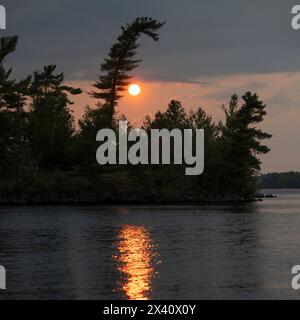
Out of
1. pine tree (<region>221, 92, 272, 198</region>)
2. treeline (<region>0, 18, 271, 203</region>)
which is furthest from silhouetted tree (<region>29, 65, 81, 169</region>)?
pine tree (<region>221, 92, 272, 198</region>)

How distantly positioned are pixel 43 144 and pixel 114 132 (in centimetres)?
1596

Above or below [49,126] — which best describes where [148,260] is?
below

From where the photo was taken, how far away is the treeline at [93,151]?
129 meters

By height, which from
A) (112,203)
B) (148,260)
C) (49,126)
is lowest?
(148,260)

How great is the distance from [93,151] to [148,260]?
95492mm

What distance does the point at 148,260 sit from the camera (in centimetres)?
4138

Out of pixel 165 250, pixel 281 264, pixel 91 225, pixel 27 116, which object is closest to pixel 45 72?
pixel 27 116

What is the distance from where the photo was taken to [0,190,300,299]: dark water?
30.3 m

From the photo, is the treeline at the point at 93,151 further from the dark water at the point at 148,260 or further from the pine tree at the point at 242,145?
the dark water at the point at 148,260

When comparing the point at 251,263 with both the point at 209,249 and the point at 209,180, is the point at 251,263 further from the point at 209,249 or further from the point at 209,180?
the point at 209,180

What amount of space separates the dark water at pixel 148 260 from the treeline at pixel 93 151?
58045mm

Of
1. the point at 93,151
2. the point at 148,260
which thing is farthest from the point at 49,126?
the point at 148,260

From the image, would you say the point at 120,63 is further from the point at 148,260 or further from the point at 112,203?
the point at 148,260
